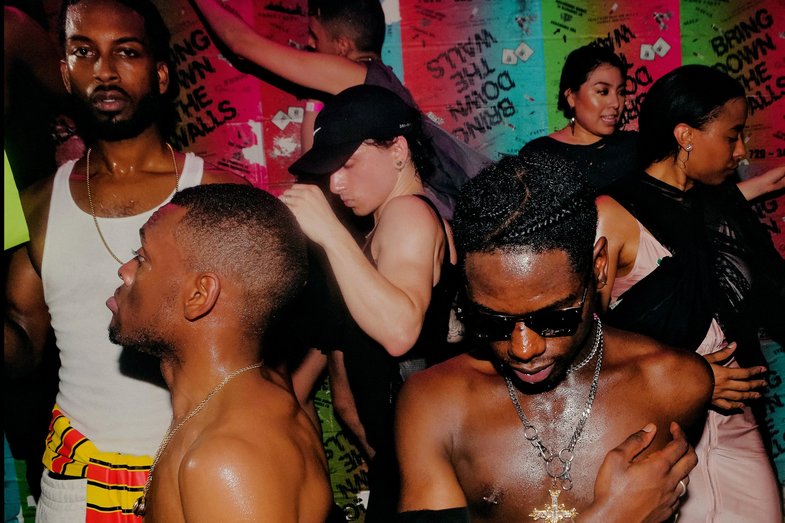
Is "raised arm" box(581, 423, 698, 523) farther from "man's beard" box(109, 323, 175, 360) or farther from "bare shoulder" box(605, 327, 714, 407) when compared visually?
"man's beard" box(109, 323, 175, 360)

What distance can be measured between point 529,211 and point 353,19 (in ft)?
6.37

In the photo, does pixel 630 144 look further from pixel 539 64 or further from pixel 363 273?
pixel 363 273

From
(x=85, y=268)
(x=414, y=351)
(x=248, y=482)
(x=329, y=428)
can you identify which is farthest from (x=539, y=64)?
(x=248, y=482)

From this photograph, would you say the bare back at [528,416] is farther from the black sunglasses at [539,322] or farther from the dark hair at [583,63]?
the dark hair at [583,63]

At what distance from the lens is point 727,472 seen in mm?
2824

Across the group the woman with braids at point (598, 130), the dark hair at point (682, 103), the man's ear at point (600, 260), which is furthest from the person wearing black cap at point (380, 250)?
the woman with braids at point (598, 130)

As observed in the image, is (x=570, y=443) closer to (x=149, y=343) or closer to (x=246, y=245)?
(x=246, y=245)

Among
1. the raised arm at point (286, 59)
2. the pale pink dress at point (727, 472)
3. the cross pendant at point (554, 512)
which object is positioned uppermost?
the raised arm at point (286, 59)

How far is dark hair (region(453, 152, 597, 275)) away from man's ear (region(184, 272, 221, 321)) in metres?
0.75

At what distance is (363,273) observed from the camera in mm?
2619

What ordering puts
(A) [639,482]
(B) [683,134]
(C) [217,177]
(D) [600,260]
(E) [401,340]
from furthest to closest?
(B) [683,134], (C) [217,177], (E) [401,340], (D) [600,260], (A) [639,482]

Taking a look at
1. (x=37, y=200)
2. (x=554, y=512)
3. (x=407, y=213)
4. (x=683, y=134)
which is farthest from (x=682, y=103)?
(x=37, y=200)

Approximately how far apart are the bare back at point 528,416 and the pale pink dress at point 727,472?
487 mm

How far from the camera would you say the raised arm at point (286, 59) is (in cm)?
353
